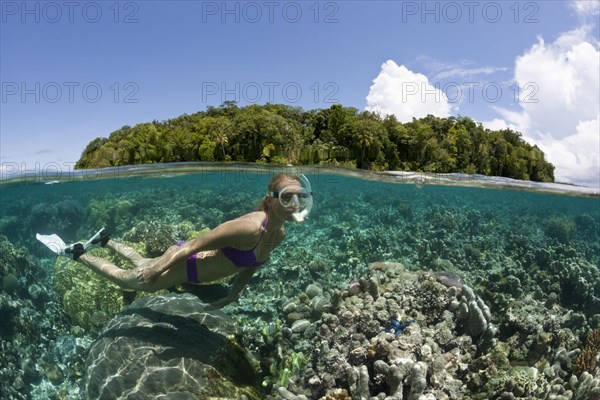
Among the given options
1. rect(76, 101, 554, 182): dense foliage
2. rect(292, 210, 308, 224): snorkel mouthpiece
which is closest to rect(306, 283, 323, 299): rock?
rect(292, 210, 308, 224): snorkel mouthpiece

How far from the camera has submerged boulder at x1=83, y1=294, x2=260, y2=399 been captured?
4637 mm

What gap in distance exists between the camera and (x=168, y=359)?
4.87m

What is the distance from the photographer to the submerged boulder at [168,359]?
464 cm

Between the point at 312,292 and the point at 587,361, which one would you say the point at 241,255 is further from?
the point at 587,361

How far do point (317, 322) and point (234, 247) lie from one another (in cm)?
224

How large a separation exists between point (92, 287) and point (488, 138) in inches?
1873

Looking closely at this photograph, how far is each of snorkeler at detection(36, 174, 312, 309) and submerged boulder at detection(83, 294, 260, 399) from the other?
60 centimetres

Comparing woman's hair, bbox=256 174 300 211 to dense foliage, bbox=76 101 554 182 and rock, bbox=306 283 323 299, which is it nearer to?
rock, bbox=306 283 323 299

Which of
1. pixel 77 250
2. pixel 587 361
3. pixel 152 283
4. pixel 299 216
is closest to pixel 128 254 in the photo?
pixel 77 250

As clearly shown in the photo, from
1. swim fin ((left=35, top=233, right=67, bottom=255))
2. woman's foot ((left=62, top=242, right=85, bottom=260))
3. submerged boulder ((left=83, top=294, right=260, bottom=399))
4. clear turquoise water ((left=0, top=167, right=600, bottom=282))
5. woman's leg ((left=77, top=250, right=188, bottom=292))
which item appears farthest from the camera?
clear turquoise water ((left=0, top=167, right=600, bottom=282))

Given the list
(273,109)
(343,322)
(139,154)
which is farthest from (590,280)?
(273,109)

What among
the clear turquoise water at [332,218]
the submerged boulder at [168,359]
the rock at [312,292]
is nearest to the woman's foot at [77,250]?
the submerged boulder at [168,359]

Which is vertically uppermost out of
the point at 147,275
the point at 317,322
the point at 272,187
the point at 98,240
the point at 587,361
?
the point at 272,187

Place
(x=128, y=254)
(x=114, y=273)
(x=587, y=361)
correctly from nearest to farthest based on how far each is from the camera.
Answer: (x=114, y=273)
(x=587, y=361)
(x=128, y=254)
